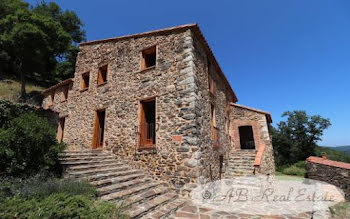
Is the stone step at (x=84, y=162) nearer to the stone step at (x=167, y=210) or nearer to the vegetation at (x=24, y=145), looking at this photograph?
the vegetation at (x=24, y=145)

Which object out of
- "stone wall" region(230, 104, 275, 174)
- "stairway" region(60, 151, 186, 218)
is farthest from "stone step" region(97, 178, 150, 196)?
"stone wall" region(230, 104, 275, 174)

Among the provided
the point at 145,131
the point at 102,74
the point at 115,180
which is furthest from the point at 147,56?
the point at 115,180

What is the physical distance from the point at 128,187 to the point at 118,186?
1.26 ft

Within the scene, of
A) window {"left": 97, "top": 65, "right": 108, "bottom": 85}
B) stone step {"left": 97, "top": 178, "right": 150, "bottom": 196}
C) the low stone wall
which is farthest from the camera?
window {"left": 97, "top": 65, "right": 108, "bottom": 85}

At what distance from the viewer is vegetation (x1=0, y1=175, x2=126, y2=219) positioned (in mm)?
2535

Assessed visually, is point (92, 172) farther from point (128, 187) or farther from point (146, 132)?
point (146, 132)

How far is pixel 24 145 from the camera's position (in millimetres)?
4199

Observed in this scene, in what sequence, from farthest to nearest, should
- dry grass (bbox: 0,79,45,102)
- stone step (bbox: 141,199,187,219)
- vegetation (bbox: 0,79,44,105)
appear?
vegetation (bbox: 0,79,44,105) → dry grass (bbox: 0,79,45,102) → stone step (bbox: 141,199,187,219)

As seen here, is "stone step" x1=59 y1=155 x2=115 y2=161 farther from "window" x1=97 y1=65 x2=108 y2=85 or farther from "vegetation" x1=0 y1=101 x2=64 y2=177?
"window" x1=97 y1=65 x2=108 y2=85

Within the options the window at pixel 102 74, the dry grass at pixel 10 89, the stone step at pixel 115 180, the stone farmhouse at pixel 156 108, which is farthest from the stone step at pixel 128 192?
the dry grass at pixel 10 89

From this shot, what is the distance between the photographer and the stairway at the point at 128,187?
14.1 feet

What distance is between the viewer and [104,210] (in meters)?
3.28

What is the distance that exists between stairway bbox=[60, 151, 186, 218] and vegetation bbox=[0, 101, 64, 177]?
0.54 metres

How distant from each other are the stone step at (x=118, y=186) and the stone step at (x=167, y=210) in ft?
3.97
